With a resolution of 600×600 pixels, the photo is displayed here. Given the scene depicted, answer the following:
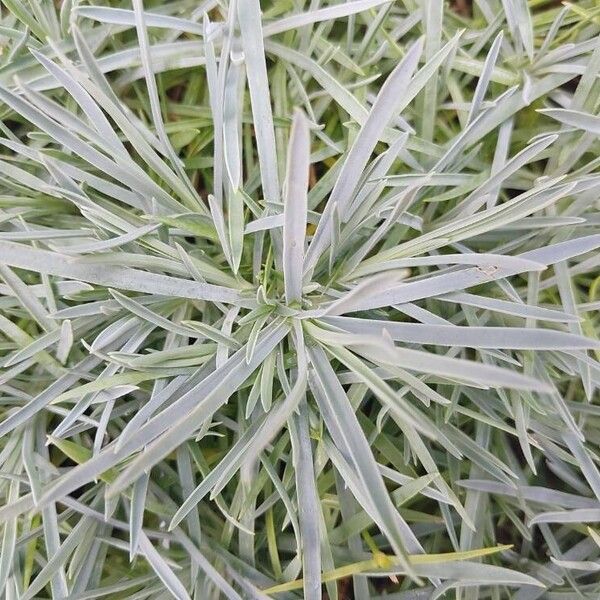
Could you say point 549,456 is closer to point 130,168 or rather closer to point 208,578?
point 208,578

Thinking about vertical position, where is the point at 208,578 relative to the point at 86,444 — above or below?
below

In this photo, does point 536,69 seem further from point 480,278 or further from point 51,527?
point 51,527

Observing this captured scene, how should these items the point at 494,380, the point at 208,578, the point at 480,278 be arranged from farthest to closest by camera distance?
1. the point at 208,578
2. the point at 480,278
3. the point at 494,380

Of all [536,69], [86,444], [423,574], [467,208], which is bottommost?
[423,574]

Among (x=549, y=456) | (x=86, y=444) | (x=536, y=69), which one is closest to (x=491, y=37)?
(x=536, y=69)

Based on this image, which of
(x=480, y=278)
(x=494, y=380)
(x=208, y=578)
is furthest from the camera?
(x=208, y=578)

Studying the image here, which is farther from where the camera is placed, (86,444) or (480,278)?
(86,444)

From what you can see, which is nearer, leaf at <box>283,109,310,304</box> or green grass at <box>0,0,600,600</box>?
leaf at <box>283,109,310,304</box>

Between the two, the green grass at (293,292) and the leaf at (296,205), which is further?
the green grass at (293,292)
